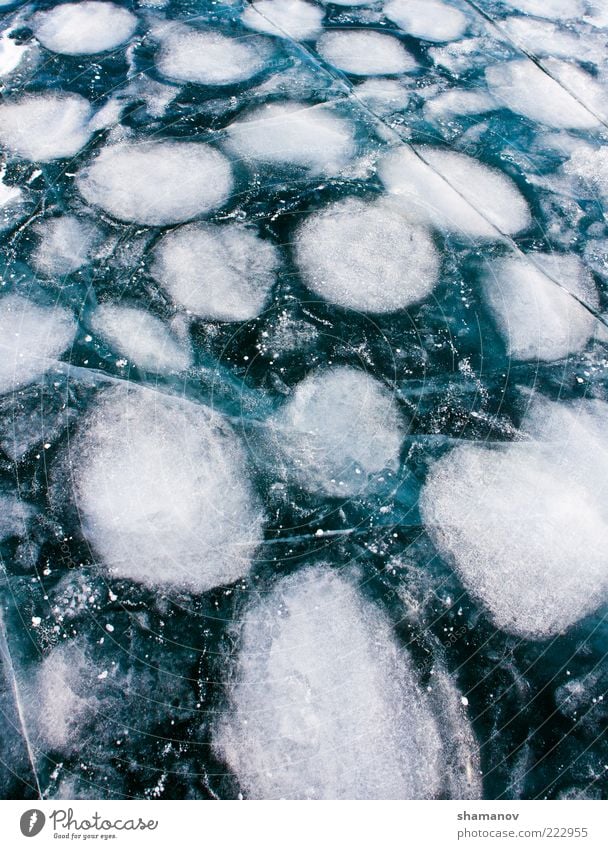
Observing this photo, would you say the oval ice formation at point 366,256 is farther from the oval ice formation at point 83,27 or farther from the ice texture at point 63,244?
the oval ice formation at point 83,27

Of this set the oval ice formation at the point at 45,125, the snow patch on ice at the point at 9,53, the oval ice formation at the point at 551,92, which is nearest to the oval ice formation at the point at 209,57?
the oval ice formation at the point at 45,125

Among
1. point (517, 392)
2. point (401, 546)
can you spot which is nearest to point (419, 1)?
point (517, 392)

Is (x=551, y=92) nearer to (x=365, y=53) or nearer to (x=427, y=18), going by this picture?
(x=427, y=18)

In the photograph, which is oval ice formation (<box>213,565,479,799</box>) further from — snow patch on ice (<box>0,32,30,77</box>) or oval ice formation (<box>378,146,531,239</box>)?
snow patch on ice (<box>0,32,30,77</box>)

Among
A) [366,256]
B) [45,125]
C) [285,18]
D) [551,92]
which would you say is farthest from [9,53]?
[551,92]
